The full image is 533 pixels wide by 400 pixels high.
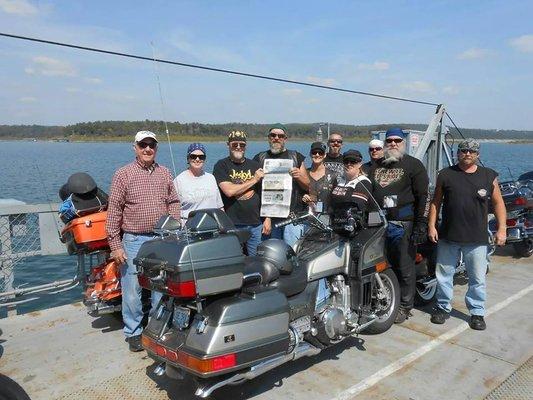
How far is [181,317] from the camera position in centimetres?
306

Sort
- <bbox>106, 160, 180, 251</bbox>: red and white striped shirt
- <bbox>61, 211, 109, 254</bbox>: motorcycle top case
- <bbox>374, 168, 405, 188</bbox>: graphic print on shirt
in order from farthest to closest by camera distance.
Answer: <bbox>374, 168, 405, 188</bbox>: graphic print on shirt, <bbox>61, 211, 109, 254</bbox>: motorcycle top case, <bbox>106, 160, 180, 251</bbox>: red and white striped shirt

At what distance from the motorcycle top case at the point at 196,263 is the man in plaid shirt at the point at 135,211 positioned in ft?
2.83

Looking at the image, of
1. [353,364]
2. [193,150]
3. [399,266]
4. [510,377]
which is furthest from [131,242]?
[510,377]

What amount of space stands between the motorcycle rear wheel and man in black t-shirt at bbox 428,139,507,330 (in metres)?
3.30

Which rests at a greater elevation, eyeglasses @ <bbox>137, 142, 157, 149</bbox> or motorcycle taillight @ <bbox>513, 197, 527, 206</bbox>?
eyeglasses @ <bbox>137, 142, 157, 149</bbox>

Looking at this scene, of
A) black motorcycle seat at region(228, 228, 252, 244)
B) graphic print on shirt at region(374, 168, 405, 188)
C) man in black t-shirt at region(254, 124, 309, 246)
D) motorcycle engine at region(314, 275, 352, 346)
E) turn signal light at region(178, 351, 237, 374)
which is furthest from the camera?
man in black t-shirt at region(254, 124, 309, 246)

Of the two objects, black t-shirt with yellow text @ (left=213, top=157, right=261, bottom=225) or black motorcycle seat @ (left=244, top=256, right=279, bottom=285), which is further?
black t-shirt with yellow text @ (left=213, top=157, right=261, bottom=225)

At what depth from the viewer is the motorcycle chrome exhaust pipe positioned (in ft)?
9.37

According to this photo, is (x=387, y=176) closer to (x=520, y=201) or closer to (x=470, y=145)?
(x=470, y=145)

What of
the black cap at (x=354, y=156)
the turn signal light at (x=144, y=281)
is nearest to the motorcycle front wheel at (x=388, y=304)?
the black cap at (x=354, y=156)

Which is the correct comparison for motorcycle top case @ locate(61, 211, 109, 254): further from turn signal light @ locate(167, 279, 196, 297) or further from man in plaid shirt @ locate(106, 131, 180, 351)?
turn signal light @ locate(167, 279, 196, 297)

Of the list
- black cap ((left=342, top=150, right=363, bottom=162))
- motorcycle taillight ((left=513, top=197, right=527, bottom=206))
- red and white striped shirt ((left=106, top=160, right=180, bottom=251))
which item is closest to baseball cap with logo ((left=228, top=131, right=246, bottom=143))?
red and white striped shirt ((left=106, top=160, right=180, bottom=251))

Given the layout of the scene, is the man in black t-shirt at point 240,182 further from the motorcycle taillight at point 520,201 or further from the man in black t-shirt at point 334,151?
the motorcycle taillight at point 520,201

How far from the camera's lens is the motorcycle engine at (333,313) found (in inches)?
143
